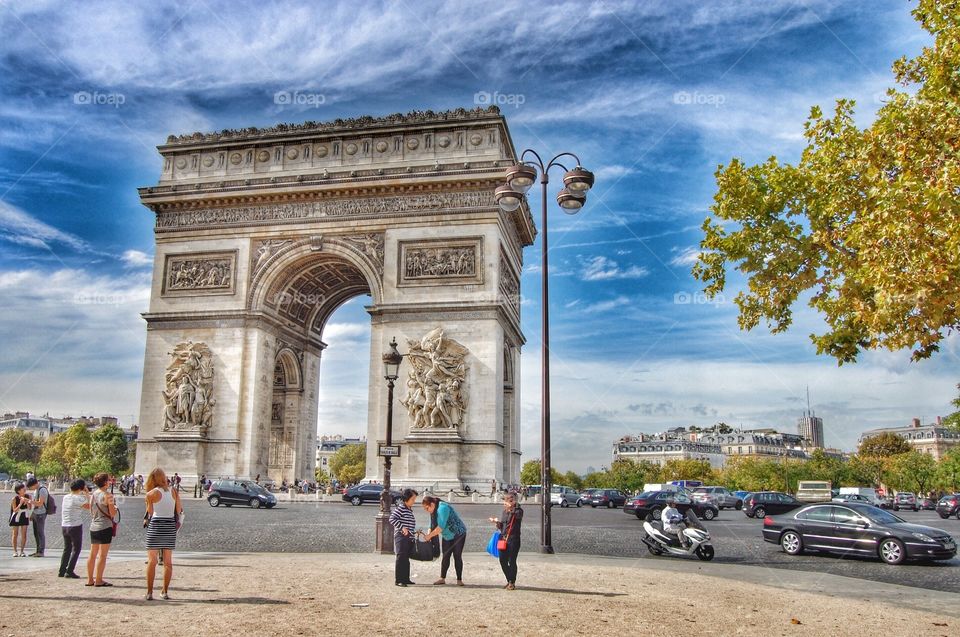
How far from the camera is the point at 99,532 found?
922cm

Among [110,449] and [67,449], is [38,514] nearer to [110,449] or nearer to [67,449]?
[110,449]

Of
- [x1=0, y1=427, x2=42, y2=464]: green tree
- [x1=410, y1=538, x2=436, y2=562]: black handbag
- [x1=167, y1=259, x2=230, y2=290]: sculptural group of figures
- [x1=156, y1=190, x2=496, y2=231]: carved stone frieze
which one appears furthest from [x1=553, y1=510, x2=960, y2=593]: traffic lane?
[x1=0, y1=427, x2=42, y2=464]: green tree

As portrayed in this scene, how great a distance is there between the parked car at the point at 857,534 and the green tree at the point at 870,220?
382 cm

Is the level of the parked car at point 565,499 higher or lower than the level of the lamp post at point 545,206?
lower

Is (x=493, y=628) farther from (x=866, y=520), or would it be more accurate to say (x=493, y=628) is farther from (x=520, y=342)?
(x=520, y=342)

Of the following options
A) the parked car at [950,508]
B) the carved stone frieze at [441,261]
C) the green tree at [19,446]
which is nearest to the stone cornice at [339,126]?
the carved stone frieze at [441,261]

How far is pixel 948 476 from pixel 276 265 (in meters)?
56.7

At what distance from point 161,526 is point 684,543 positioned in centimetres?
950

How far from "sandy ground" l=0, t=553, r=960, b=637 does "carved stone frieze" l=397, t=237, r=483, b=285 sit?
70.2 feet

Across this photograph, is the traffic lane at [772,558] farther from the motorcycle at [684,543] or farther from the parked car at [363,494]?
the parked car at [363,494]

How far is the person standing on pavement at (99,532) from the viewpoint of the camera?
30.4 ft

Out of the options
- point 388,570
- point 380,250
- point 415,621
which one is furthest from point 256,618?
point 380,250

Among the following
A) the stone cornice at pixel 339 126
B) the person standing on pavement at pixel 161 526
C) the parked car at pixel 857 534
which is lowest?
the parked car at pixel 857 534

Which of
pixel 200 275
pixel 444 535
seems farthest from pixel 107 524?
pixel 200 275
